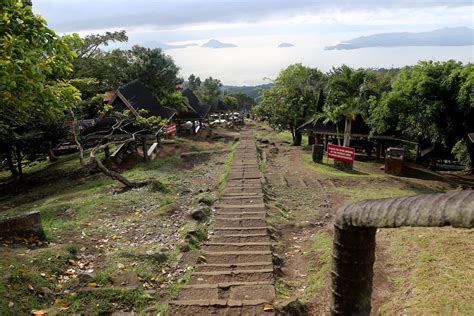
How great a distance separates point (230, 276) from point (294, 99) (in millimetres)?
28126

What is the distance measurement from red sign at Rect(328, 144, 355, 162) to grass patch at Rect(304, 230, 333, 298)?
11.4 metres

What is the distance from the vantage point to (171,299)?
7.25 metres

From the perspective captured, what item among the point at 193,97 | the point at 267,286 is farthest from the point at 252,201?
the point at 193,97

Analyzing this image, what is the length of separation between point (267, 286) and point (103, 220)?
7015 millimetres

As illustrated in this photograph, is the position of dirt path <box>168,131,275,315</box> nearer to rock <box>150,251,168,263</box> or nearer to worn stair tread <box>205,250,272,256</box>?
worn stair tread <box>205,250,272,256</box>

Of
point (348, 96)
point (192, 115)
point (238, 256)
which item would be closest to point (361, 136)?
point (348, 96)

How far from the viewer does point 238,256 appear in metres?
9.12

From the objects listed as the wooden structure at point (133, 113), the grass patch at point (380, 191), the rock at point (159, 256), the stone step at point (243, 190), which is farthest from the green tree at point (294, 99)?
the rock at point (159, 256)

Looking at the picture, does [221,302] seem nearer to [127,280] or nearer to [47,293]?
[127,280]

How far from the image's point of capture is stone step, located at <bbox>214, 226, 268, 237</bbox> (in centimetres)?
1068

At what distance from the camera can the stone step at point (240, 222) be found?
1125 centimetres

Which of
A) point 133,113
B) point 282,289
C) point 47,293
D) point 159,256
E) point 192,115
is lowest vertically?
point 282,289

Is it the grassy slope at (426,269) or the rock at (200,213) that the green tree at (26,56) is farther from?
the grassy slope at (426,269)

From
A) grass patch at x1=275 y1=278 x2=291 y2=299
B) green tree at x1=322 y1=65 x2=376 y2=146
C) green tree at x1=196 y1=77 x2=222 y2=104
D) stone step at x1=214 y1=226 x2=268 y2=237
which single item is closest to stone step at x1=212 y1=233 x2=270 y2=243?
stone step at x1=214 y1=226 x2=268 y2=237
